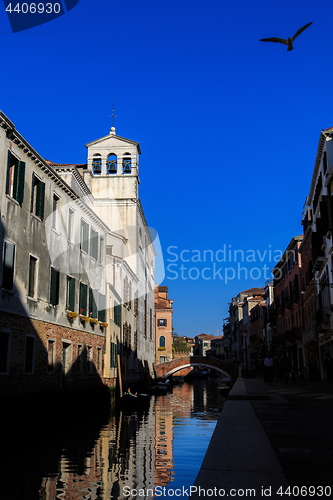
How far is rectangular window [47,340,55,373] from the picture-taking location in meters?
17.2

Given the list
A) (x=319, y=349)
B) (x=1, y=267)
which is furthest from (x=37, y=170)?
(x=319, y=349)

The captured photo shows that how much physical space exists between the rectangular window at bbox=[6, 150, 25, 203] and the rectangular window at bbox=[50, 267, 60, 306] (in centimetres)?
385

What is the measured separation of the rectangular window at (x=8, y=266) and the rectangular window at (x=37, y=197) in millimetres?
2537

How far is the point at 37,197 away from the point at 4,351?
571 centimetres

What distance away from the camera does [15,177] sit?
15.0 m

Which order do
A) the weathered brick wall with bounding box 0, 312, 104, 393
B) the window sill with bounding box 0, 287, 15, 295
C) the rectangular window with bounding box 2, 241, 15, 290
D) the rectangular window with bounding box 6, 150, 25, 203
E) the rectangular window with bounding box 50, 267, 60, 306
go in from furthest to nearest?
the rectangular window with bounding box 50, 267, 60, 306 < the rectangular window with bounding box 6, 150, 25, 203 < the weathered brick wall with bounding box 0, 312, 104, 393 < the rectangular window with bounding box 2, 241, 15, 290 < the window sill with bounding box 0, 287, 15, 295

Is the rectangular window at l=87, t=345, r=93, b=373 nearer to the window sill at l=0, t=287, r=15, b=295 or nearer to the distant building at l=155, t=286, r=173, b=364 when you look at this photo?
the window sill at l=0, t=287, r=15, b=295

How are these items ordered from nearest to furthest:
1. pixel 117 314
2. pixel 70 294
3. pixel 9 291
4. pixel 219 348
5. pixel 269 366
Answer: pixel 9 291 < pixel 70 294 < pixel 269 366 < pixel 117 314 < pixel 219 348

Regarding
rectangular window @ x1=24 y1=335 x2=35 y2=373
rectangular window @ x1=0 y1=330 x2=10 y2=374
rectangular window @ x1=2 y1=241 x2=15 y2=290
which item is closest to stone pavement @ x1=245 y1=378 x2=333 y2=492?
rectangular window @ x1=0 y1=330 x2=10 y2=374

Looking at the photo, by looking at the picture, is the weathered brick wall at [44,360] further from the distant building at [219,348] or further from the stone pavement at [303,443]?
the distant building at [219,348]

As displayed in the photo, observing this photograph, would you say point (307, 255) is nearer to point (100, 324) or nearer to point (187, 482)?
point (100, 324)

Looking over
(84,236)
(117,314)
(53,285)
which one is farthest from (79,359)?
(117,314)

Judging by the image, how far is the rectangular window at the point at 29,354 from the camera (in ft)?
49.8

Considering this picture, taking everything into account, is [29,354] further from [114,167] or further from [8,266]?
[114,167]
